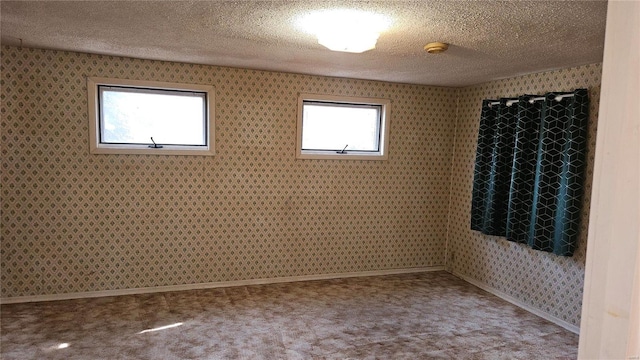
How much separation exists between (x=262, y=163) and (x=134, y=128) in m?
1.23

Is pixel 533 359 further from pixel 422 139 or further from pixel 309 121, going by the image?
pixel 309 121

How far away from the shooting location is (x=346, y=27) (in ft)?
7.23

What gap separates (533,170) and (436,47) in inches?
66.7

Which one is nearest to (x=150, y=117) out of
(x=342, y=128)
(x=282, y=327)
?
(x=342, y=128)

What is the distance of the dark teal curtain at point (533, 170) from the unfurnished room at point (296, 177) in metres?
0.02

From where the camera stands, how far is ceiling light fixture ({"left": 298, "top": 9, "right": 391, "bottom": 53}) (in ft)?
6.90

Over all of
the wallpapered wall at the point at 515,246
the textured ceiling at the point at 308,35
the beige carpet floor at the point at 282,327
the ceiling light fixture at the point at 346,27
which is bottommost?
the beige carpet floor at the point at 282,327

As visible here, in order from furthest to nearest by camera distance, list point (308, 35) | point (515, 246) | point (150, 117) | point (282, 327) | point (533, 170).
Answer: point (515, 246) → point (150, 117) → point (533, 170) → point (282, 327) → point (308, 35)

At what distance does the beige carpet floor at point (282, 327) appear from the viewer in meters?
2.79

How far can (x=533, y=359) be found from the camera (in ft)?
9.34

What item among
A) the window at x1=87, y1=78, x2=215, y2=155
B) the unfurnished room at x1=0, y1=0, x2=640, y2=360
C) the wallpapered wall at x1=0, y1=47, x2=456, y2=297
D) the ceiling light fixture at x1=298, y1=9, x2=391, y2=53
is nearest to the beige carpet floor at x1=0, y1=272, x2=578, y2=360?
the unfurnished room at x1=0, y1=0, x2=640, y2=360

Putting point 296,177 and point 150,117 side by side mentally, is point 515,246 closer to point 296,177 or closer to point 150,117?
point 296,177

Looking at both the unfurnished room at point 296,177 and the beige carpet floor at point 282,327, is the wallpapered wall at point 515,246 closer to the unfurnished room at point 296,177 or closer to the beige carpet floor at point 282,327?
the unfurnished room at point 296,177

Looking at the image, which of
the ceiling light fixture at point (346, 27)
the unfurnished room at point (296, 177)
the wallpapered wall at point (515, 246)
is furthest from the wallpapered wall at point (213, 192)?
the ceiling light fixture at point (346, 27)
